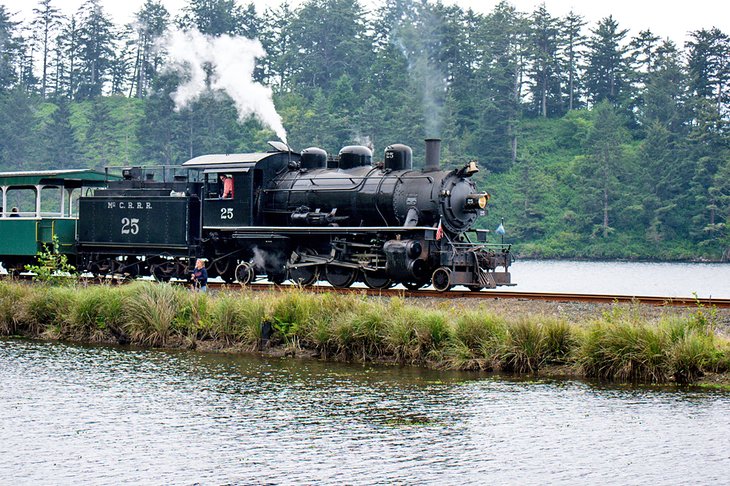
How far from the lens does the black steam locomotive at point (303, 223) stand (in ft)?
73.4

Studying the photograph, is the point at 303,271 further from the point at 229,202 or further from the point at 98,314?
the point at 98,314

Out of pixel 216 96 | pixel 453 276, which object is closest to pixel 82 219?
pixel 453 276

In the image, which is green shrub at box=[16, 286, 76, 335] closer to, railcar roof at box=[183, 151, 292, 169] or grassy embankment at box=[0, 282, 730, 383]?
grassy embankment at box=[0, 282, 730, 383]

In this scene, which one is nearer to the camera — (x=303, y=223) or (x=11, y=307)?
(x=11, y=307)

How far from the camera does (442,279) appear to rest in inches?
865

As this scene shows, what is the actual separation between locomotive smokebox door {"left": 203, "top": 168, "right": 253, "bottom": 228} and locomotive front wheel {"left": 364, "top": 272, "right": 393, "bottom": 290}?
367cm

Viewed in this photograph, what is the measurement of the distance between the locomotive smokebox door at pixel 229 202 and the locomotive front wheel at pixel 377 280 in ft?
12.0

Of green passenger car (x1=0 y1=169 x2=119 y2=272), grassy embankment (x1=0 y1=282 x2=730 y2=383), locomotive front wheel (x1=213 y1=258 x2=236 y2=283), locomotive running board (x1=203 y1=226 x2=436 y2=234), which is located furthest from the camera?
green passenger car (x1=0 y1=169 x2=119 y2=272)

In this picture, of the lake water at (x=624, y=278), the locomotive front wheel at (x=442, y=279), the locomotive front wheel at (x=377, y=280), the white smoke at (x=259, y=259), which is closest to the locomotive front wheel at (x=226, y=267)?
the white smoke at (x=259, y=259)

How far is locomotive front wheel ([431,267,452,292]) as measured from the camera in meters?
21.8

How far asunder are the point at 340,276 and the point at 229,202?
390 cm

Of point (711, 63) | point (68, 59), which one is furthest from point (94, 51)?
point (711, 63)

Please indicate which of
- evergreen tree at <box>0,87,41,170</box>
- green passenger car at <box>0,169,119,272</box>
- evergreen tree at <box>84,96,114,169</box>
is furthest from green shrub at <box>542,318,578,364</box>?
evergreen tree at <box>0,87,41,170</box>

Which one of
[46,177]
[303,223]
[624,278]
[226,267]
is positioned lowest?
[624,278]
